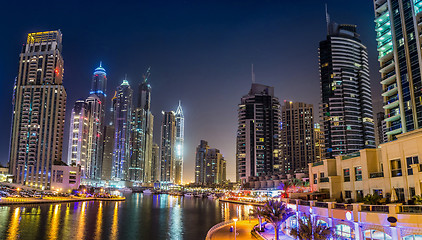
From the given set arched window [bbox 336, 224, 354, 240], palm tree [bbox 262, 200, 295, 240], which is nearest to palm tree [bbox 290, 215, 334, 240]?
arched window [bbox 336, 224, 354, 240]

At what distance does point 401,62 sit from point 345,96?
88.1 metres

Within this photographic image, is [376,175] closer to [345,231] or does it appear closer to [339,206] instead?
[339,206]

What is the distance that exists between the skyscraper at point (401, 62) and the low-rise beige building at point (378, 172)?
31060mm

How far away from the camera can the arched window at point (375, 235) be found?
91.4 feet

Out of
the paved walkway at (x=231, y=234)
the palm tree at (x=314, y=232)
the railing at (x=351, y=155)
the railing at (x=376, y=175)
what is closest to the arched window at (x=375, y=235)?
the palm tree at (x=314, y=232)

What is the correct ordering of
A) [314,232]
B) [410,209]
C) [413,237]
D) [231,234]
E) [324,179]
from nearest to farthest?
[413,237] < [410,209] < [314,232] < [231,234] < [324,179]

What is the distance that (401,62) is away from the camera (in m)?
74.1

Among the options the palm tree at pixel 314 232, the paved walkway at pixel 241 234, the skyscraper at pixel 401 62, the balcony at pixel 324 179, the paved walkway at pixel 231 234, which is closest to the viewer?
the palm tree at pixel 314 232

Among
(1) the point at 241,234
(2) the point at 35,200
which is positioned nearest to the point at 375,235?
(1) the point at 241,234

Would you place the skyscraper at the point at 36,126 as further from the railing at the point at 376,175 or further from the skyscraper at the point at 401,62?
the railing at the point at 376,175

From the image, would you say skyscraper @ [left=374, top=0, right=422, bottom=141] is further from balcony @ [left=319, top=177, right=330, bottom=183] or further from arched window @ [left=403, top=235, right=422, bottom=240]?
arched window @ [left=403, top=235, right=422, bottom=240]

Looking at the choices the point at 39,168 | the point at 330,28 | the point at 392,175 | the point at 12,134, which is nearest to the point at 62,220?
the point at 392,175

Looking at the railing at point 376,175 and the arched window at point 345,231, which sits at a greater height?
the railing at point 376,175

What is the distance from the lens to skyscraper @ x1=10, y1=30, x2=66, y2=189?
184975 millimetres
